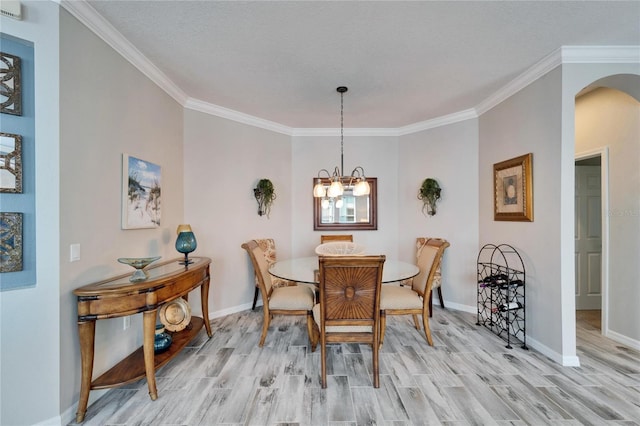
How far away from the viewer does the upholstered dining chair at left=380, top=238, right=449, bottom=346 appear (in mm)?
2432

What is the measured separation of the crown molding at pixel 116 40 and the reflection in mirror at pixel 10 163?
3.02 ft

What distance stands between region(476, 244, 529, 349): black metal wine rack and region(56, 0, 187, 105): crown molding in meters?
3.93

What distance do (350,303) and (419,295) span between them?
113cm

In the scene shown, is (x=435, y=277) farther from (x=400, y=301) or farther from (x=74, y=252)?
(x=74, y=252)

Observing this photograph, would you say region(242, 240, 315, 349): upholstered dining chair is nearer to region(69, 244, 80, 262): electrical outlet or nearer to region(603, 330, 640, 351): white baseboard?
region(69, 244, 80, 262): electrical outlet

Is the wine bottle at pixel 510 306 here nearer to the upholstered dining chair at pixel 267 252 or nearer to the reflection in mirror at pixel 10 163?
the upholstered dining chair at pixel 267 252

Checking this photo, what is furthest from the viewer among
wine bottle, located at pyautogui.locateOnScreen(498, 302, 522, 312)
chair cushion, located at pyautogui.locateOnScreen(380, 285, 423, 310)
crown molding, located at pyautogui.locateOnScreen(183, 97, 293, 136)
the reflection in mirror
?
crown molding, located at pyautogui.locateOnScreen(183, 97, 293, 136)

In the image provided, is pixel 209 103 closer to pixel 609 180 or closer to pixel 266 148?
pixel 266 148

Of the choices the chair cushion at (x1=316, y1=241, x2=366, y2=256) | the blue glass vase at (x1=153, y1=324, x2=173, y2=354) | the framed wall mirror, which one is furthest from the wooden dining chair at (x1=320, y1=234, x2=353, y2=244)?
the blue glass vase at (x1=153, y1=324, x2=173, y2=354)

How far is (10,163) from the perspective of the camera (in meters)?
1.48

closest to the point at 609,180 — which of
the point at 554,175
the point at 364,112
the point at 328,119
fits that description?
the point at 554,175

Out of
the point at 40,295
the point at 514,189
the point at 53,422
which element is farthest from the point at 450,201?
the point at 53,422

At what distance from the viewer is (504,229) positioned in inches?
116

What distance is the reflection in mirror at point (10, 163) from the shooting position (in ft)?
4.80
